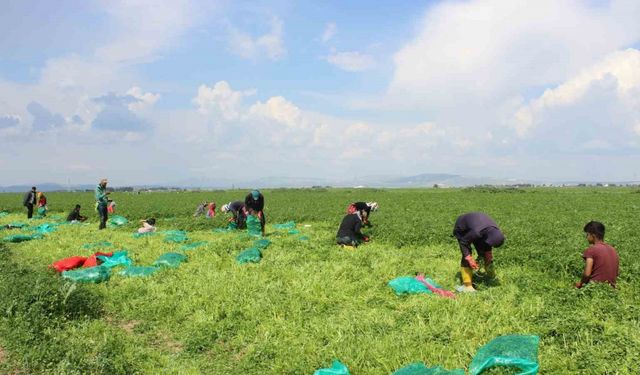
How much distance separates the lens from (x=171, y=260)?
12117 millimetres

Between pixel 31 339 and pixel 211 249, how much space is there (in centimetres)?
691

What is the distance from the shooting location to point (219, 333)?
24.3ft

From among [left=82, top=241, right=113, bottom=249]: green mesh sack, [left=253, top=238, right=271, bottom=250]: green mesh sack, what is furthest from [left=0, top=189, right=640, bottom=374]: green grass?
[left=82, top=241, right=113, bottom=249]: green mesh sack

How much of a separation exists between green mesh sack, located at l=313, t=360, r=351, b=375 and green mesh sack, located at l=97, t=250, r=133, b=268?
8717 mm

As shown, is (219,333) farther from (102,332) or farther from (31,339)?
(31,339)

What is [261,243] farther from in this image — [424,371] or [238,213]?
[424,371]

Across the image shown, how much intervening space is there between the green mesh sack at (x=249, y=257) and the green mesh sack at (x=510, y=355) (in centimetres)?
762

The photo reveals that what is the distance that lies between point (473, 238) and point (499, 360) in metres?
4.36

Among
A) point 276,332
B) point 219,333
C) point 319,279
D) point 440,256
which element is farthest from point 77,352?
point 440,256

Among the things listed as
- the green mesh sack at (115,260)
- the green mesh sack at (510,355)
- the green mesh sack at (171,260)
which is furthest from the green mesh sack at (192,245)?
the green mesh sack at (510,355)

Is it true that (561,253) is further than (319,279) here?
Yes

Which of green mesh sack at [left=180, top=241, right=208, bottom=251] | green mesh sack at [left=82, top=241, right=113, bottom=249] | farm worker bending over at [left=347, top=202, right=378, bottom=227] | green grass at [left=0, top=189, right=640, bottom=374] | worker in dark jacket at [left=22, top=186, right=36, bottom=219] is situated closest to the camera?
green grass at [left=0, top=189, right=640, bottom=374]

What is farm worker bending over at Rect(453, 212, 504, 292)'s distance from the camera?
9328 mm

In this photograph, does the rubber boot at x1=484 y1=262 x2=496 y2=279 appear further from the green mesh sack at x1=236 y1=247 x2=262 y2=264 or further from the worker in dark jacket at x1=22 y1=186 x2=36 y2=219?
the worker in dark jacket at x1=22 y1=186 x2=36 y2=219
